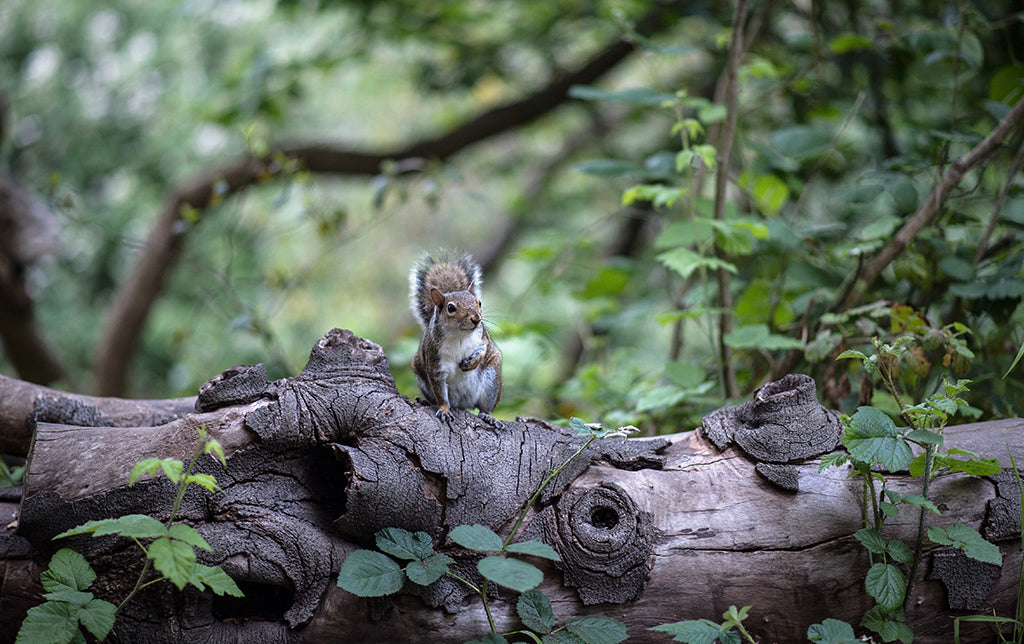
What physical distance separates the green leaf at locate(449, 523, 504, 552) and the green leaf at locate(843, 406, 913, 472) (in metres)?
0.69

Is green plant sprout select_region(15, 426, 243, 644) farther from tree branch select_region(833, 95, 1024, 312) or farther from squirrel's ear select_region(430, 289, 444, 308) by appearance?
tree branch select_region(833, 95, 1024, 312)

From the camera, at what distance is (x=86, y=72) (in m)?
5.05

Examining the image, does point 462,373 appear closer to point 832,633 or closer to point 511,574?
point 511,574

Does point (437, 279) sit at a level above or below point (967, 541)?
above

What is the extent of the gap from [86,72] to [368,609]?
502cm

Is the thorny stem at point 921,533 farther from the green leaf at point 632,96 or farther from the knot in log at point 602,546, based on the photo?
the green leaf at point 632,96

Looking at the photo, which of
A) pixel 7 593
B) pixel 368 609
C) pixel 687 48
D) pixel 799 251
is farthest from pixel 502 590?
pixel 687 48

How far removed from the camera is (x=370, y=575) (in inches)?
53.7

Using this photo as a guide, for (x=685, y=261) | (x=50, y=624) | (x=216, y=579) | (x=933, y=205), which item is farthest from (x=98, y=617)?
(x=933, y=205)

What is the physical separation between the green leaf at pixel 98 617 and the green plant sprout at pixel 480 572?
39 centimetres

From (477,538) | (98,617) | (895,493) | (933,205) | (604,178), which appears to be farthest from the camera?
(604,178)

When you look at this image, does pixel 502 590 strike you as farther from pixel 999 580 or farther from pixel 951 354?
pixel 951 354

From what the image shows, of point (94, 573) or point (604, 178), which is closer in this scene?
point (94, 573)

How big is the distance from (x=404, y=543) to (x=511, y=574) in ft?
0.90
